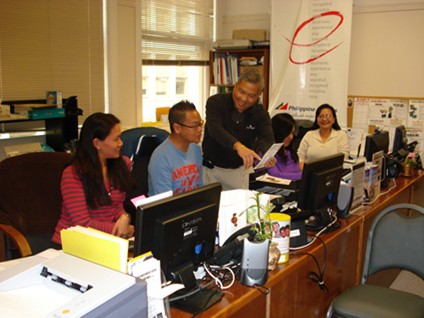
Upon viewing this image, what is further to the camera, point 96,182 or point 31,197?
point 31,197

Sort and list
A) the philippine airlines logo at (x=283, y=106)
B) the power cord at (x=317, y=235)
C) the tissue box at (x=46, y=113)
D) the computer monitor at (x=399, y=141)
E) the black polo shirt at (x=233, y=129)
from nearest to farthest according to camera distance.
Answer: the power cord at (x=317, y=235) < the black polo shirt at (x=233, y=129) < the tissue box at (x=46, y=113) < the computer monitor at (x=399, y=141) < the philippine airlines logo at (x=283, y=106)

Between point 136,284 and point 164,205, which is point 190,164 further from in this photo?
point 136,284

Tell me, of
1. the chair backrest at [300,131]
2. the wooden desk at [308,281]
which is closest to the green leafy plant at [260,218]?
the wooden desk at [308,281]

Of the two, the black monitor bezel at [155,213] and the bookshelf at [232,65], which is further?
the bookshelf at [232,65]

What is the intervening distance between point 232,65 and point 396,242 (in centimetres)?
352

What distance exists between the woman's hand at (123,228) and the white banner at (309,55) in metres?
3.16

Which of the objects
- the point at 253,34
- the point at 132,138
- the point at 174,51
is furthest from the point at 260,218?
the point at 253,34

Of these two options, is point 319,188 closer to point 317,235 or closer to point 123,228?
point 317,235

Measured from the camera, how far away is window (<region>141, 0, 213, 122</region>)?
4941mm

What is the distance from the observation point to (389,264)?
7.88ft

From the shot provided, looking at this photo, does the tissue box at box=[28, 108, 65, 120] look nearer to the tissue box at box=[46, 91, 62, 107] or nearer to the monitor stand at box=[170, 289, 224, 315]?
the tissue box at box=[46, 91, 62, 107]

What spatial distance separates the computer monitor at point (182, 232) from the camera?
1.47 metres

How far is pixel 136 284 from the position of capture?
119 centimetres

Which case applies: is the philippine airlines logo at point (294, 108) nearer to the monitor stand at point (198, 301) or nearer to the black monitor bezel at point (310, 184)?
the black monitor bezel at point (310, 184)
